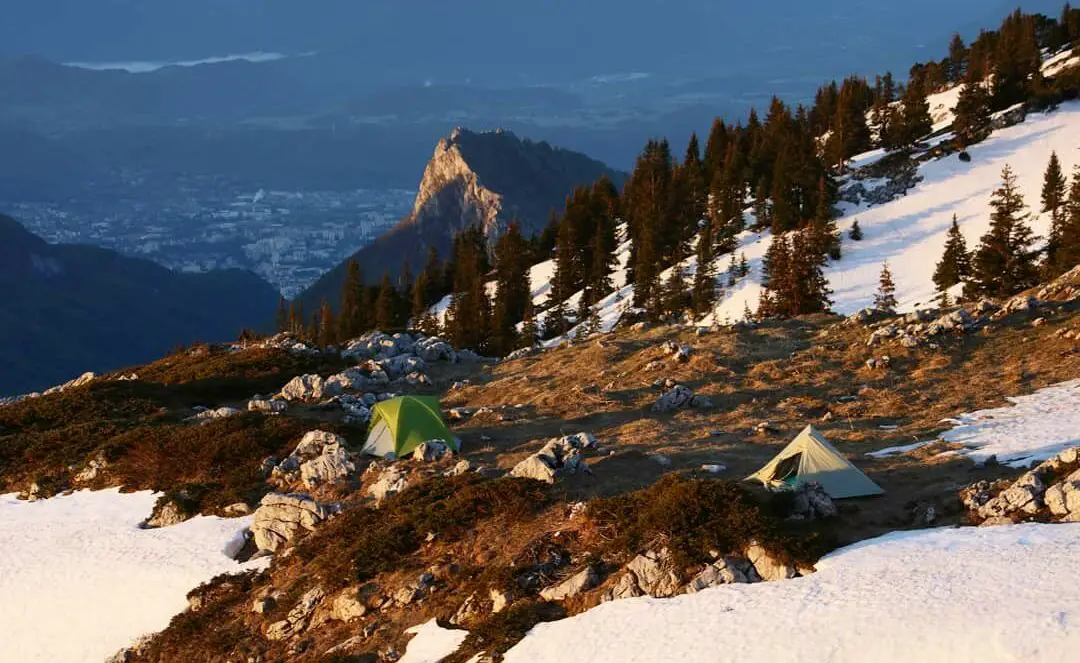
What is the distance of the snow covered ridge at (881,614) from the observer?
1553cm

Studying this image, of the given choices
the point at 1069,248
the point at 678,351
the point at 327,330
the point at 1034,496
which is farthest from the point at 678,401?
the point at 327,330

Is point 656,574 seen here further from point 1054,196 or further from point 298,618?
point 1054,196

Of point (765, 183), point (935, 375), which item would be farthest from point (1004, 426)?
point (765, 183)

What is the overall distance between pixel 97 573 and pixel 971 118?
91117 mm

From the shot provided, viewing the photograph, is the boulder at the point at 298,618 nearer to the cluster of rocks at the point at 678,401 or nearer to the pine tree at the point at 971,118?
the cluster of rocks at the point at 678,401

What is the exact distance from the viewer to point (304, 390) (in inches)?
1614

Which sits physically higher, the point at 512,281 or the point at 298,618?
the point at 298,618

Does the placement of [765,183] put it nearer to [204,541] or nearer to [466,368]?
[466,368]

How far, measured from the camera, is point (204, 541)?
27.1 m

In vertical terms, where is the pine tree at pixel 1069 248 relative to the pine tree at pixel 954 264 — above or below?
above

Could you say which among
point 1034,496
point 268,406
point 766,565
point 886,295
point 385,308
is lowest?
point 385,308

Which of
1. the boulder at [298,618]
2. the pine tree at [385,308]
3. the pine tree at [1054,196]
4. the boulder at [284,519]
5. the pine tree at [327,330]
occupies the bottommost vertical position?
the pine tree at [327,330]

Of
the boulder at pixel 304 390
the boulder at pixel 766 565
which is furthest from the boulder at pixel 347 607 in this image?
the boulder at pixel 304 390

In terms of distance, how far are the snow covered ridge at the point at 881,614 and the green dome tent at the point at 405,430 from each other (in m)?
12.0
